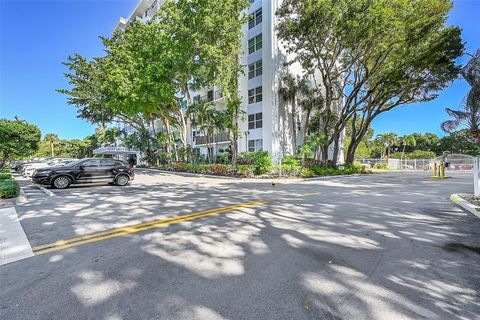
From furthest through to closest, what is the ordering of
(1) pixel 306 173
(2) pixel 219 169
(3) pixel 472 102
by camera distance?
(2) pixel 219 169 < (1) pixel 306 173 < (3) pixel 472 102

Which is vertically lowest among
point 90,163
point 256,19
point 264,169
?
point 264,169

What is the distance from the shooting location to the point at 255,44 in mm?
24891

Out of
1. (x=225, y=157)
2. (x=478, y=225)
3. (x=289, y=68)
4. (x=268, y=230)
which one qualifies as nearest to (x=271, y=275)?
(x=268, y=230)

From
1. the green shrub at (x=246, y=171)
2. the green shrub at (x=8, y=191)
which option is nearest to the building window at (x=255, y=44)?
the green shrub at (x=246, y=171)

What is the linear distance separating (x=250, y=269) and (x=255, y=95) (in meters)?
23.3

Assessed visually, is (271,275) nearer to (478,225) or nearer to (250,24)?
(478,225)

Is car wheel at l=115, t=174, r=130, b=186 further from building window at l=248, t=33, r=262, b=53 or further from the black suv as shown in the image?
building window at l=248, t=33, r=262, b=53

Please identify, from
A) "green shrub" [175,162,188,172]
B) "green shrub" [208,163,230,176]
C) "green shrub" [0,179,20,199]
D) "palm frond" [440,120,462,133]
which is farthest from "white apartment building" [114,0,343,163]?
"green shrub" [0,179,20,199]

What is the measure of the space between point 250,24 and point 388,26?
14.6 m

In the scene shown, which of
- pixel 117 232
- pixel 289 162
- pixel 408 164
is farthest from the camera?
pixel 408 164

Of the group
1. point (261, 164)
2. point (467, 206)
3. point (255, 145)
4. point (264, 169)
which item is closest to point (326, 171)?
point (264, 169)

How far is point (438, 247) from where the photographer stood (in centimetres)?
391

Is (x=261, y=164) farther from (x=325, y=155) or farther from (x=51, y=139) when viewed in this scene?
(x=51, y=139)

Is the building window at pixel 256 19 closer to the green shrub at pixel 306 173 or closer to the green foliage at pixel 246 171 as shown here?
the green foliage at pixel 246 171
